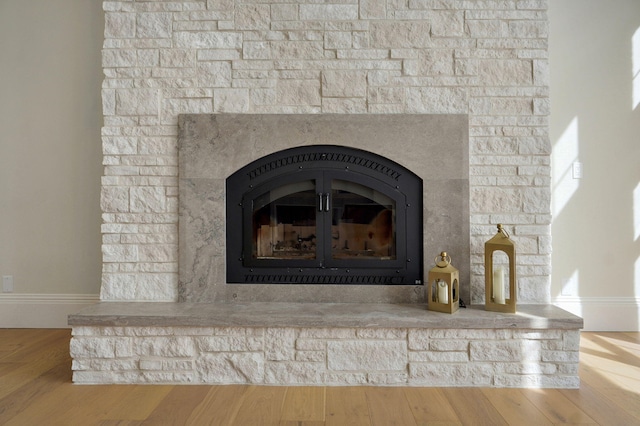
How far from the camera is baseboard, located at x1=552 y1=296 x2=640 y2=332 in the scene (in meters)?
3.08

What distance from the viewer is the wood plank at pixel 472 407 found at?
187cm

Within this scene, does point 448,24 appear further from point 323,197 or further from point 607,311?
point 607,311

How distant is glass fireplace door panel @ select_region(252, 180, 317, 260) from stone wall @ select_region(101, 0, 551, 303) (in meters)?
0.45

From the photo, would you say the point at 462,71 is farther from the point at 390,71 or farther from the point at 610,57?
the point at 610,57

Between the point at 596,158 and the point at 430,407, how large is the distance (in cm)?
208

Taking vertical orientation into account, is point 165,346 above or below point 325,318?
below

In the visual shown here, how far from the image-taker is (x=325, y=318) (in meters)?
2.24

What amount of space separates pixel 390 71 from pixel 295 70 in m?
0.52

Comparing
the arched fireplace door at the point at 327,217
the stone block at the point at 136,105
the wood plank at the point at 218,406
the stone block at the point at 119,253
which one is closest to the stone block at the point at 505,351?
the arched fireplace door at the point at 327,217

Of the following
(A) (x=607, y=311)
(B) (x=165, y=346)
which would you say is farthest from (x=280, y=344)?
(A) (x=607, y=311)

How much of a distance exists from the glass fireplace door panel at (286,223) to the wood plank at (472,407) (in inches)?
39.8

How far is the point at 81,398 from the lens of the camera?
2.10 metres

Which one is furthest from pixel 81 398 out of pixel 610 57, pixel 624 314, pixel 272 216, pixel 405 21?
pixel 610 57

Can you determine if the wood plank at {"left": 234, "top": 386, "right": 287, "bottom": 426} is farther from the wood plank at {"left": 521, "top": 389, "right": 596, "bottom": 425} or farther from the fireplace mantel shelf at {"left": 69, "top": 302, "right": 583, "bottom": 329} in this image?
the wood plank at {"left": 521, "top": 389, "right": 596, "bottom": 425}
